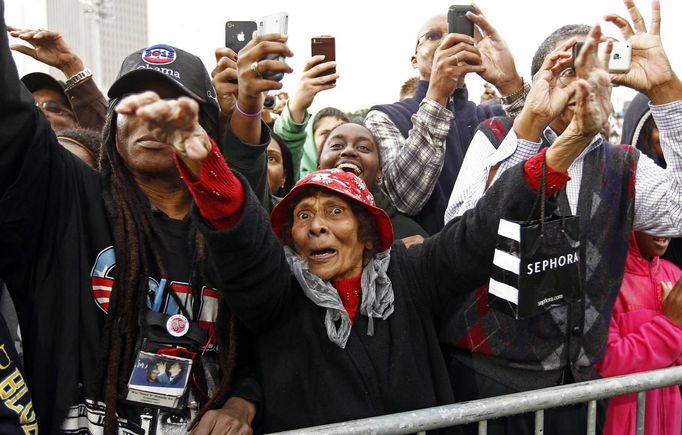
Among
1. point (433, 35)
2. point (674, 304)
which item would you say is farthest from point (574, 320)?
point (433, 35)

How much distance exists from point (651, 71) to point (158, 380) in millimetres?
1982

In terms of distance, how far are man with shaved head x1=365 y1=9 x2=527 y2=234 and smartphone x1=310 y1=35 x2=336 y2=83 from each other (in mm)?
490

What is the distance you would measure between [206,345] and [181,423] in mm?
239

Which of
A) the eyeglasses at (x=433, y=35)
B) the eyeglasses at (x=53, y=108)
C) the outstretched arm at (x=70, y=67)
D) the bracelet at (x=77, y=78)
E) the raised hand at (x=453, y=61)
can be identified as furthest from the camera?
the eyeglasses at (x=433, y=35)

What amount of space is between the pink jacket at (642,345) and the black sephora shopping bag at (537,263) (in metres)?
0.55

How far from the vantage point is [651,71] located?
8.39 feet

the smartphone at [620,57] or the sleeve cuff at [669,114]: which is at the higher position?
the smartphone at [620,57]

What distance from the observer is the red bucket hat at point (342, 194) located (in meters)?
2.35

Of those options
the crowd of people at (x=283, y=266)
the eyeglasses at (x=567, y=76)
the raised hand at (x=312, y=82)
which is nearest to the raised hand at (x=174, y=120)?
the crowd of people at (x=283, y=266)

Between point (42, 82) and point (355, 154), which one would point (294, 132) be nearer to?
point (355, 154)

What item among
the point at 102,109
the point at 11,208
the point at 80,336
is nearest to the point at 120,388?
the point at 80,336

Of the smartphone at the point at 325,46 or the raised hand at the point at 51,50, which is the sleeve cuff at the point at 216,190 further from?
the raised hand at the point at 51,50

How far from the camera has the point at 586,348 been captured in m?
2.51

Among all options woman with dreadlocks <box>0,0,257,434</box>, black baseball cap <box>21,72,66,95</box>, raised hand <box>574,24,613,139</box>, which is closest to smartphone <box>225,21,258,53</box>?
woman with dreadlocks <box>0,0,257,434</box>
